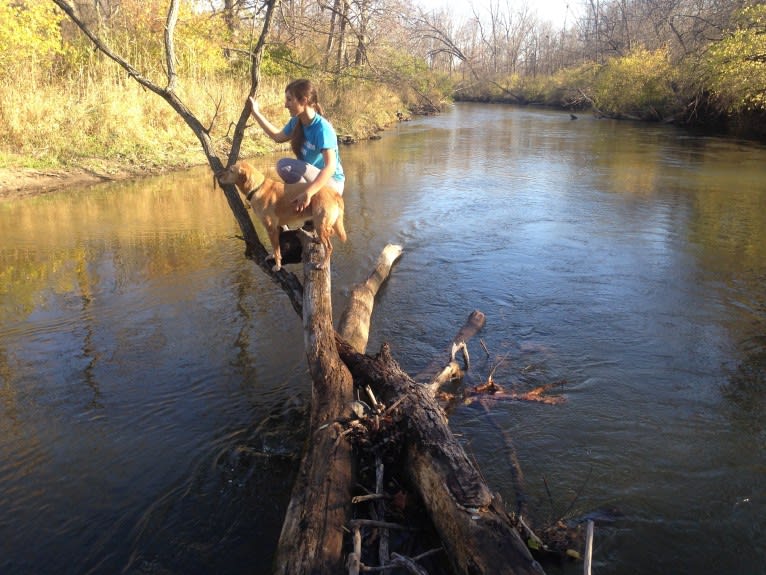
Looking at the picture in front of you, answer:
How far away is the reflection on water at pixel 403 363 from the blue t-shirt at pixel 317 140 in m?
2.08

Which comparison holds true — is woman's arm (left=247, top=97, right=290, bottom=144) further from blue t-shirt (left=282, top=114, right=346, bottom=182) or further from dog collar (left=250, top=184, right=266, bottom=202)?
dog collar (left=250, top=184, right=266, bottom=202)

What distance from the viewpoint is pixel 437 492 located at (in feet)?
10.7

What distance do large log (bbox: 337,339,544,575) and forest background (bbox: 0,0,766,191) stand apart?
4.00m

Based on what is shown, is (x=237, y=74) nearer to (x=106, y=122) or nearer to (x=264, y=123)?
(x=106, y=122)

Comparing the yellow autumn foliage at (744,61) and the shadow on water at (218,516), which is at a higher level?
the yellow autumn foliage at (744,61)

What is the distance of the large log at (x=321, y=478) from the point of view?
120 inches

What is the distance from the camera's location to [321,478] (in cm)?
344

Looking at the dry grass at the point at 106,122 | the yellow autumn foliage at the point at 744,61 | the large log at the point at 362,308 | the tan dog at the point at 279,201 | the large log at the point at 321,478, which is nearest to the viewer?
the large log at the point at 321,478

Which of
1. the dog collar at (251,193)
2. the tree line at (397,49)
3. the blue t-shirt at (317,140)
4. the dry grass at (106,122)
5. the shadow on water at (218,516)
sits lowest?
the shadow on water at (218,516)

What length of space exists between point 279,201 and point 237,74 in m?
19.0

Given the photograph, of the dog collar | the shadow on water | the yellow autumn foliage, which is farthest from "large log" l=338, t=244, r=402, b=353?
the yellow autumn foliage

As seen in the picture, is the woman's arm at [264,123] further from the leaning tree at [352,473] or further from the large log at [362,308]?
the large log at [362,308]

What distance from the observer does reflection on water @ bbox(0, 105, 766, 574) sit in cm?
386

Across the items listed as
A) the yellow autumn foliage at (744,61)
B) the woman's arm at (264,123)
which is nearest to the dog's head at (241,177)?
the woman's arm at (264,123)
